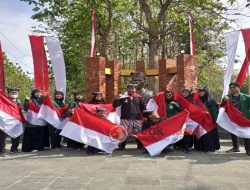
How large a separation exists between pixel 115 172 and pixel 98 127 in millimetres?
2462

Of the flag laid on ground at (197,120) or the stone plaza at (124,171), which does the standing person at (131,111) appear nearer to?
the stone plaza at (124,171)

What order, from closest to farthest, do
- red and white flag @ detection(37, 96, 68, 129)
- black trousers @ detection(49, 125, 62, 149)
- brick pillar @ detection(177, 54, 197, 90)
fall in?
red and white flag @ detection(37, 96, 68, 129), black trousers @ detection(49, 125, 62, 149), brick pillar @ detection(177, 54, 197, 90)

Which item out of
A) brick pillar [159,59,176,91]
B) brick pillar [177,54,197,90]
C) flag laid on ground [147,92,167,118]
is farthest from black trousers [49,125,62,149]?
brick pillar [159,59,176,91]

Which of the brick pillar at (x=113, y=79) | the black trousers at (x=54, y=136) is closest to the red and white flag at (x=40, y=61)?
the black trousers at (x=54, y=136)

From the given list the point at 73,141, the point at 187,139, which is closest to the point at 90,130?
the point at 73,141

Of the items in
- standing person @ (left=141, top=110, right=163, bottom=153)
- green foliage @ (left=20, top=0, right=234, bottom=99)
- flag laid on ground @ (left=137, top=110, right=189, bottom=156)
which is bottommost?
flag laid on ground @ (left=137, top=110, right=189, bottom=156)

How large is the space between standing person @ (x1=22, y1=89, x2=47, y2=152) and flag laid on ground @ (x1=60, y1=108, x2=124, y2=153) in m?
0.91

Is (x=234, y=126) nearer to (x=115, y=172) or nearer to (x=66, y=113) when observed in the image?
(x=115, y=172)

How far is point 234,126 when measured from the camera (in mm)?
8664

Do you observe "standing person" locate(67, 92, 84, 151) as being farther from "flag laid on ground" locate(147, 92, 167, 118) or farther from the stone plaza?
"flag laid on ground" locate(147, 92, 167, 118)

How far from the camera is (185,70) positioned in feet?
44.2

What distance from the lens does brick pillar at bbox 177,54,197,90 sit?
13477 mm

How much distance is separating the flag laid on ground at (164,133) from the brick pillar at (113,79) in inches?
248

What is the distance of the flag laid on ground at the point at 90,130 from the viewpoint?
8.65 m
